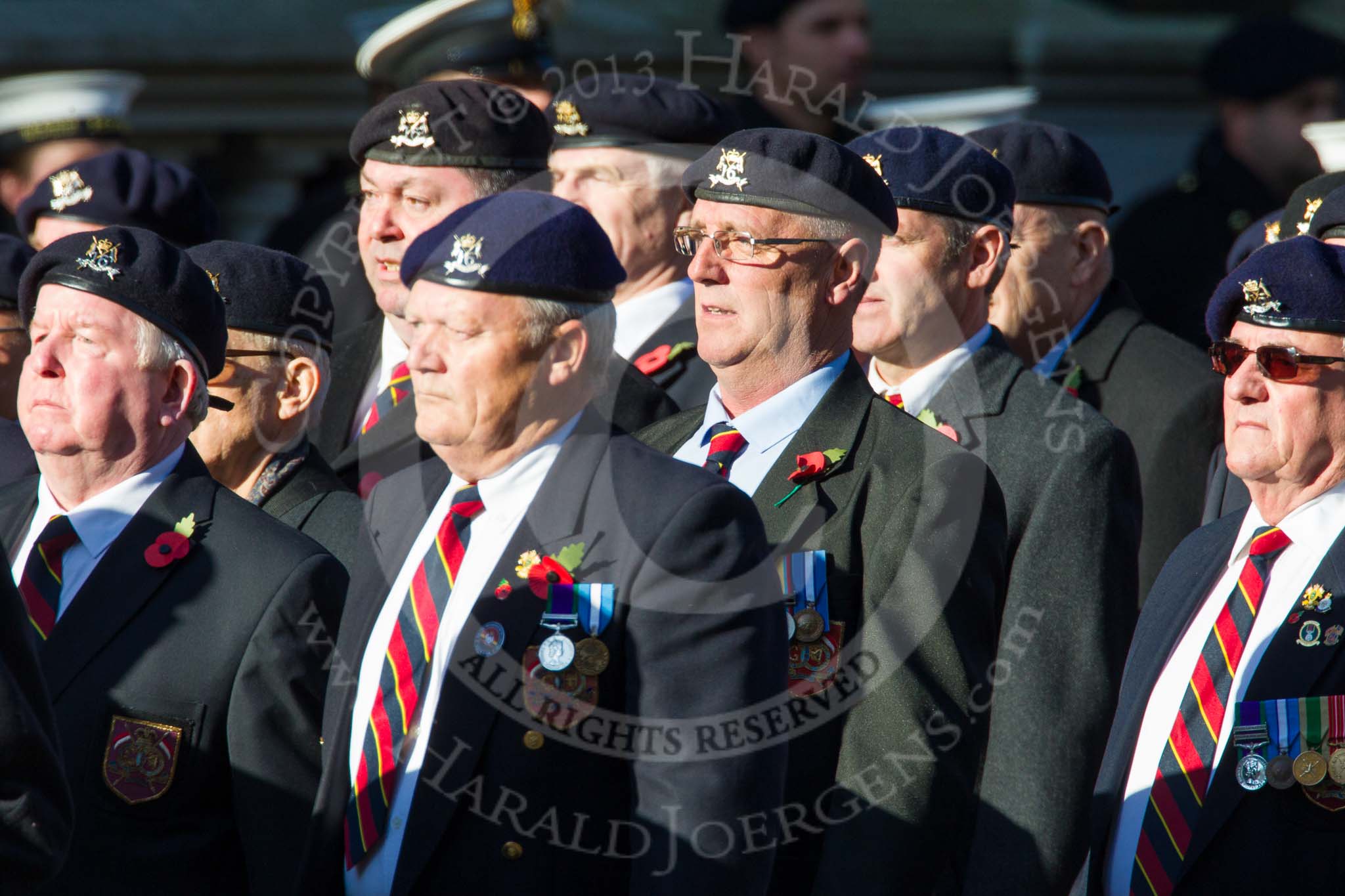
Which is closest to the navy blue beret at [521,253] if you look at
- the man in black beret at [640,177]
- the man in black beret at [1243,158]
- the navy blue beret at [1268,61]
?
the man in black beret at [640,177]

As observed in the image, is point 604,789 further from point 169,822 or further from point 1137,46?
point 1137,46

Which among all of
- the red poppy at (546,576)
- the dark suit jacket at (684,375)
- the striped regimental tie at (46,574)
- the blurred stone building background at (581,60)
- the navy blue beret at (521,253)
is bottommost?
the blurred stone building background at (581,60)

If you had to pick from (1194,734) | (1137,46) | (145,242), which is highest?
(145,242)

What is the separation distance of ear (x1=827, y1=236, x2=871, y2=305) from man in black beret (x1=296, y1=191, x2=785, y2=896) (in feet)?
2.10

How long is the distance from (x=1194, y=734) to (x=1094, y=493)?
68cm

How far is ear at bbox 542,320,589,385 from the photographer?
3469 millimetres

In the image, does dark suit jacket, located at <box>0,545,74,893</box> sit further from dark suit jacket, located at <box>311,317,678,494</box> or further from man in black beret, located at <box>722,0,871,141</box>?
man in black beret, located at <box>722,0,871,141</box>

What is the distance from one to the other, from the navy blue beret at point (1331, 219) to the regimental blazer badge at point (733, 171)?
1545 mm

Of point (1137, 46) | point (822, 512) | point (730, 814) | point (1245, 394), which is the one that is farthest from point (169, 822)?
point (1137, 46)

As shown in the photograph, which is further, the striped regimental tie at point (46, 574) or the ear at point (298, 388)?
the ear at point (298, 388)

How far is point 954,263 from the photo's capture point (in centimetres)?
462

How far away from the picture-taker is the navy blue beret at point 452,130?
17.0ft

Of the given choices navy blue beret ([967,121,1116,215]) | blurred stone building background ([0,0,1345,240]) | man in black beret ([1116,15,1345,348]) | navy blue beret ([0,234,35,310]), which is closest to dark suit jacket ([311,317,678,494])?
navy blue beret ([0,234,35,310])

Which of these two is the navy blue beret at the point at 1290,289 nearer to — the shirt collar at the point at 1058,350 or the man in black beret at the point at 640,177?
the shirt collar at the point at 1058,350
